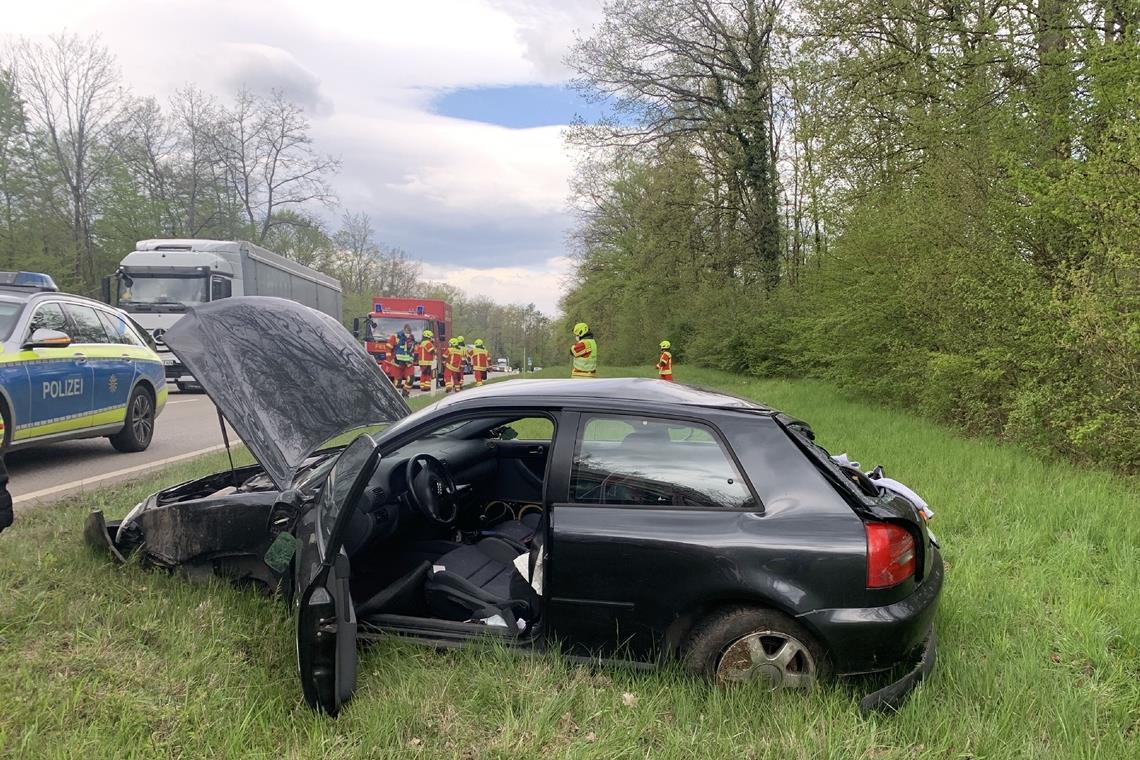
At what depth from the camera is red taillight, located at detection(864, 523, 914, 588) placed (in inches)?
95.0

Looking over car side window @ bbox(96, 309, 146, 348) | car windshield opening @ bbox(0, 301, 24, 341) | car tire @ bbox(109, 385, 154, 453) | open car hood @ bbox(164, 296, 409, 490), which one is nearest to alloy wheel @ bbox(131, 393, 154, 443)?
car tire @ bbox(109, 385, 154, 453)

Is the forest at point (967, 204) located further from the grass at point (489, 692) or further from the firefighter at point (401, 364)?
the firefighter at point (401, 364)

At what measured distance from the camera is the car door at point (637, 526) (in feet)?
8.39

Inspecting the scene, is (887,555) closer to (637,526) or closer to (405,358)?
(637,526)

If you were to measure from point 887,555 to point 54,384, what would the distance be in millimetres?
7376

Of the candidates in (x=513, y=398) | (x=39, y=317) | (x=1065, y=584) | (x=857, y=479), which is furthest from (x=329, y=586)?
(x=39, y=317)

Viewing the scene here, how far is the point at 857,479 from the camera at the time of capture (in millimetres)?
3057

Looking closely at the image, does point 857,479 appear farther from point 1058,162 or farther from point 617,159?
point 617,159

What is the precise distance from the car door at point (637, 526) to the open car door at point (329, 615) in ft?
2.51

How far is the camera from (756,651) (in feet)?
8.30

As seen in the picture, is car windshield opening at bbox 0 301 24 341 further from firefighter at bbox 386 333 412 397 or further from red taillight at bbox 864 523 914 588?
firefighter at bbox 386 333 412 397

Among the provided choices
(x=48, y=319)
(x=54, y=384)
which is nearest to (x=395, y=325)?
(x=48, y=319)

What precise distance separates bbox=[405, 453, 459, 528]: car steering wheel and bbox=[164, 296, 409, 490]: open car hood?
0.51m

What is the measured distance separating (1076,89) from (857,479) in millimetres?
7851
